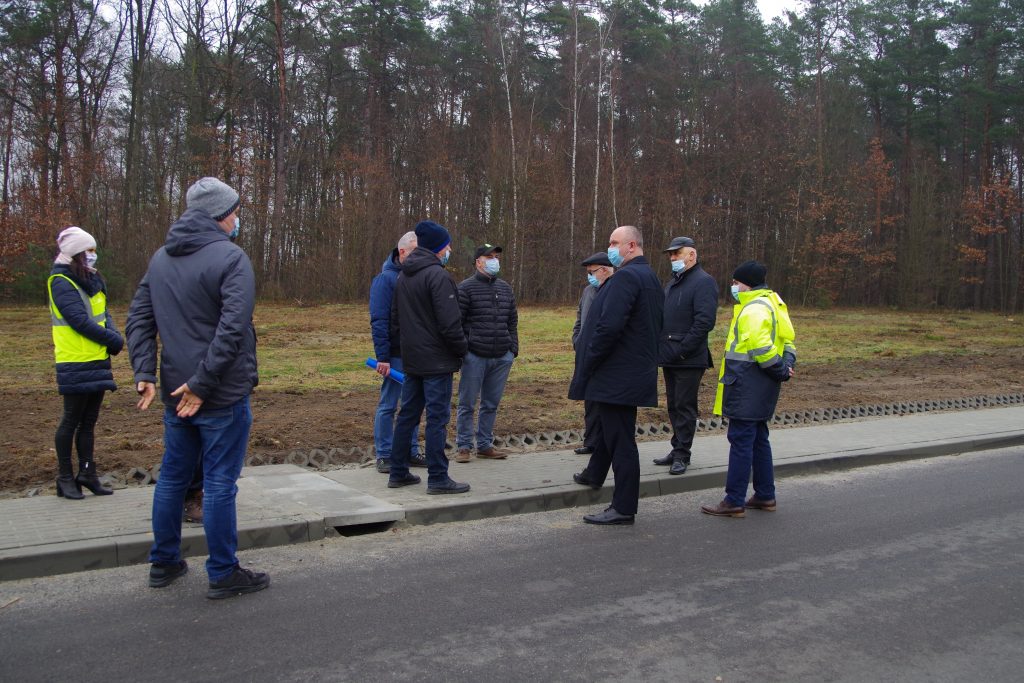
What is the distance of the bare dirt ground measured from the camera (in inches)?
326

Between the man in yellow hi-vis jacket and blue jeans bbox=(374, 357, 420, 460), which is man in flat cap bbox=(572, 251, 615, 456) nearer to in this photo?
the man in yellow hi-vis jacket

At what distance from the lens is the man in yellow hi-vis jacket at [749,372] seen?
684cm

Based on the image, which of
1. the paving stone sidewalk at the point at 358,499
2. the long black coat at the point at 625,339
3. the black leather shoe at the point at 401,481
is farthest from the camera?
the black leather shoe at the point at 401,481

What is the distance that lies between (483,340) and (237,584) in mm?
3910

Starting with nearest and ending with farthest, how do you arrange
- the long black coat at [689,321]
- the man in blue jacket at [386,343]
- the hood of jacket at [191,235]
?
the hood of jacket at [191,235], the man in blue jacket at [386,343], the long black coat at [689,321]

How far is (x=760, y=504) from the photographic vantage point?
23.7 ft

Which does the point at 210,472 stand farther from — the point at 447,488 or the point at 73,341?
the point at 447,488

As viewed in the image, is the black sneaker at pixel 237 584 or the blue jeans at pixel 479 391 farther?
the blue jeans at pixel 479 391

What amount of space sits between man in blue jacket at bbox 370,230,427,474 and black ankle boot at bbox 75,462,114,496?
2205 millimetres

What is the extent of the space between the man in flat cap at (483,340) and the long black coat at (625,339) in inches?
77.0

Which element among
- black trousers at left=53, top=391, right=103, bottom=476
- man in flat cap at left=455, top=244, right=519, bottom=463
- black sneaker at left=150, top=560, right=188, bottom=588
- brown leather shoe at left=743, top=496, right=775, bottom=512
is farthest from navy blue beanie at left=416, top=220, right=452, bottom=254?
brown leather shoe at left=743, top=496, right=775, bottom=512

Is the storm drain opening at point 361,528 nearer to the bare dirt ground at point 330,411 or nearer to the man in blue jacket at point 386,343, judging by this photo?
the man in blue jacket at point 386,343

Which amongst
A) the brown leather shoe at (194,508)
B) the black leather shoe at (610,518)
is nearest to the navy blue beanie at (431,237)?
the black leather shoe at (610,518)

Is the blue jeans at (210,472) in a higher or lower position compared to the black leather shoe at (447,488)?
higher
